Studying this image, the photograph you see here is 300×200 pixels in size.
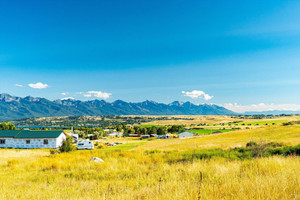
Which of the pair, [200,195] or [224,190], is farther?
[224,190]

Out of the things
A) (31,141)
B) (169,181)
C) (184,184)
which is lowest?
Answer: (31,141)

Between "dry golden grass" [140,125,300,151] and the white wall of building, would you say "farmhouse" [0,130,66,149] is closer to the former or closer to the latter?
the white wall of building

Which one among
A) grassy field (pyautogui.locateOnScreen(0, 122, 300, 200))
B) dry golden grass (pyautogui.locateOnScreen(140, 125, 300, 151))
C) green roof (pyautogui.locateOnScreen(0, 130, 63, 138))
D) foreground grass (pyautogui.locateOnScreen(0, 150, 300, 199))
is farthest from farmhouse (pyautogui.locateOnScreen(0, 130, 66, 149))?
foreground grass (pyautogui.locateOnScreen(0, 150, 300, 199))

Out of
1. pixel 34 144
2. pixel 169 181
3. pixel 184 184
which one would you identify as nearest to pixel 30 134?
pixel 34 144

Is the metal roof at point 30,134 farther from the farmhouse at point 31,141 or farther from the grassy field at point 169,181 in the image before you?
the grassy field at point 169,181

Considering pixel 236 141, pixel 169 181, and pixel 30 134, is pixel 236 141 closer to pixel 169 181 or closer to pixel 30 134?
pixel 169 181

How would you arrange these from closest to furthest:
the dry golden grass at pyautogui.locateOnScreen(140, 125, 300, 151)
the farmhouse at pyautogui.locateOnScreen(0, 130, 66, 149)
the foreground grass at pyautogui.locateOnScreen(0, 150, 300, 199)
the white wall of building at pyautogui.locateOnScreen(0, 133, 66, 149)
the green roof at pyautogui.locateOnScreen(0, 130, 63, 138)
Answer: the foreground grass at pyautogui.locateOnScreen(0, 150, 300, 199) → the dry golden grass at pyautogui.locateOnScreen(140, 125, 300, 151) → the white wall of building at pyautogui.locateOnScreen(0, 133, 66, 149) → the farmhouse at pyautogui.locateOnScreen(0, 130, 66, 149) → the green roof at pyautogui.locateOnScreen(0, 130, 63, 138)

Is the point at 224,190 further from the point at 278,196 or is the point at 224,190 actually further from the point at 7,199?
the point at 7,199

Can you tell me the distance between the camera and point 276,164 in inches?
296

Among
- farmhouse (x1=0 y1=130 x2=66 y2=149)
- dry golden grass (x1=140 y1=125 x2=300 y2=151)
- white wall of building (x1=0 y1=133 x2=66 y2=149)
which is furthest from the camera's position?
farmhouse (x1=0 y1=130 x2=66 y2=149)

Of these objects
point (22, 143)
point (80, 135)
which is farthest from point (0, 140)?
point (80, 135)

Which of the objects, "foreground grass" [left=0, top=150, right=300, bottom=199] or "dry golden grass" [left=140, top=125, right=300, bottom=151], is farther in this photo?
"dry golden grass" [left=140, top=125, right=300, bottom=151]

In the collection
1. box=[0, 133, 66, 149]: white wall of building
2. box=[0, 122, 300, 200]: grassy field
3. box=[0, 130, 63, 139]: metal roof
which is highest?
box=[0, 122, 300, 200]: grassy field

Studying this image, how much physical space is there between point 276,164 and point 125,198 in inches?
238
